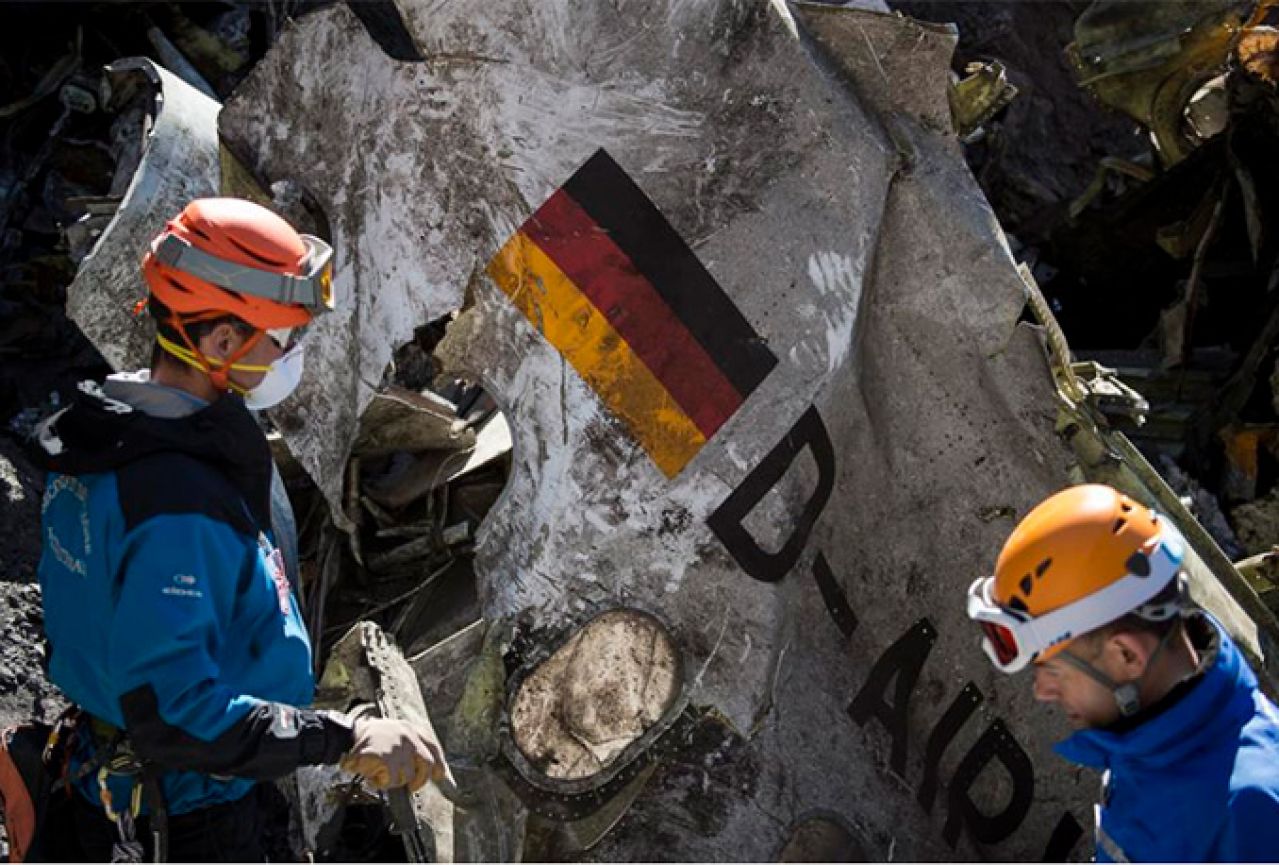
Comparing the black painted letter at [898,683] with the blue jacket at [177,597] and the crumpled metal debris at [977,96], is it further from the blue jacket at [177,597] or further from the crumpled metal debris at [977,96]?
the blue jacket at [177,597]

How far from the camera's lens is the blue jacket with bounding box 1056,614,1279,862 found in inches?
87.1

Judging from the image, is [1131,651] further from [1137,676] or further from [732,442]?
[732,442]

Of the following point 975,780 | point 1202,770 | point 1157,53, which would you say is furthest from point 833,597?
point 1157,53

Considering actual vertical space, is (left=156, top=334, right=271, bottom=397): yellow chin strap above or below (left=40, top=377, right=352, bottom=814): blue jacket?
above

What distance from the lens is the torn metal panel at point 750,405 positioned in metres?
3.68

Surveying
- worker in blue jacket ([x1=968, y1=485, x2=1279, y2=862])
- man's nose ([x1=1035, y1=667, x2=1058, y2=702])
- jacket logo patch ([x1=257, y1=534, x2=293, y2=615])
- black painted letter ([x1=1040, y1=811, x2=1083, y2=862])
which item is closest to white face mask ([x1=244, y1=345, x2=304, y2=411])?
jacket logo patch ([x1=257, y1=534, x2=293, y2=615])

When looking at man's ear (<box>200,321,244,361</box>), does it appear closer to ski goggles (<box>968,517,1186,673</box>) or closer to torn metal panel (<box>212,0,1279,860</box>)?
torn metal panel (<box>212,0,1279,860</box>)

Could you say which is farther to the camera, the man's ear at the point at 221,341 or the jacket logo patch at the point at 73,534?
the man's ear at the point at 221,341

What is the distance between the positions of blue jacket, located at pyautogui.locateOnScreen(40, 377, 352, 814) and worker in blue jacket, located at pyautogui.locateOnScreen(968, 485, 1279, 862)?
3.70ft

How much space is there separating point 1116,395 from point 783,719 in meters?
1.07

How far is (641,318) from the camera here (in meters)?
3.70

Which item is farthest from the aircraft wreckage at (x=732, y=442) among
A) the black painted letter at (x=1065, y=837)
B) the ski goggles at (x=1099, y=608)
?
the ski goggles at (x=1099, y=608)

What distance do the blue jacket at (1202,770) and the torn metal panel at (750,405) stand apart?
1.35m

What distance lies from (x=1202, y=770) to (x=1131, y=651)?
19 centimetres
